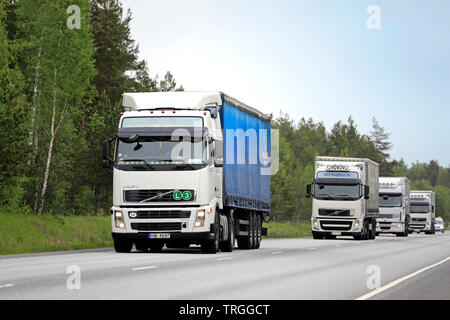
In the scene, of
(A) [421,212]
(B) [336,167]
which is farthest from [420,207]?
(B) [336,167]

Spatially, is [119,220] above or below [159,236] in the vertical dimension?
above

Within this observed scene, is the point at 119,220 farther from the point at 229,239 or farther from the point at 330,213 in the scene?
the point at 330,213

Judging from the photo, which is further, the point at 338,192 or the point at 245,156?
the point at 338,192

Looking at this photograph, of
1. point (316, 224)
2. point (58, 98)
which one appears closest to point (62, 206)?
point (58, 98)

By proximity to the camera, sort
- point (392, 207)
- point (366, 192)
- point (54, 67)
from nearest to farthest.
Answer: point (366, 192) → point (54, 67) → point (392, 207)

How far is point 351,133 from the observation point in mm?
176500

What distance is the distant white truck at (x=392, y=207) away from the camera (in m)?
58.0

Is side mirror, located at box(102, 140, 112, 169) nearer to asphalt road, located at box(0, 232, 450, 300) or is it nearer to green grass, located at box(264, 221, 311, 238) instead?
asphalt road, located at box(0, 232, 450, 300)

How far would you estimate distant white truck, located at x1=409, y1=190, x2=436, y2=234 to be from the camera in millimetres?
74250

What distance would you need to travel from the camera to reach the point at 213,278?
15.6 m

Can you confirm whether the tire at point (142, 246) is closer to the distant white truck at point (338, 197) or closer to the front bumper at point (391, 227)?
the distant white truck at point (338, 197)

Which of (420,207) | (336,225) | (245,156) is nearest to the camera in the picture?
(245,156)

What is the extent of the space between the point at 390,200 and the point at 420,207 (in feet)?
57.4
